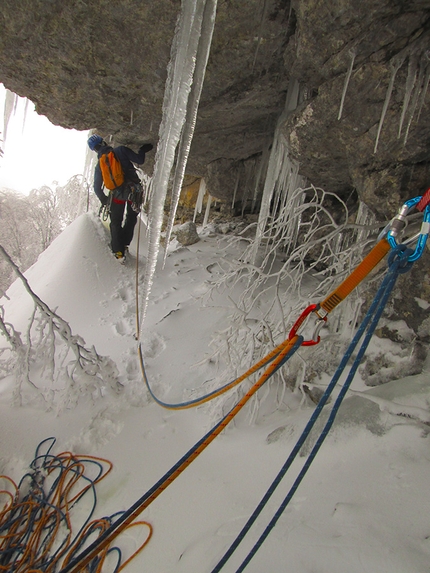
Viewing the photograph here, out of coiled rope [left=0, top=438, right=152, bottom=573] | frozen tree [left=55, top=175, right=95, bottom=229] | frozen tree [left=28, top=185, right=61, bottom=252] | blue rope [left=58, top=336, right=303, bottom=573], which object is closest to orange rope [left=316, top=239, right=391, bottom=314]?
blue rope [left=58, top=336, right=303, bottom=573]

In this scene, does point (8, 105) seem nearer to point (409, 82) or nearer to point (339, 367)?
point (409, 82)

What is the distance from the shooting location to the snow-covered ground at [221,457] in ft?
4.32

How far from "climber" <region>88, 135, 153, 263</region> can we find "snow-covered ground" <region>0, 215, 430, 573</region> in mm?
1360

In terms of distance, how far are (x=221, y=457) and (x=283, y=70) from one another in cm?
415

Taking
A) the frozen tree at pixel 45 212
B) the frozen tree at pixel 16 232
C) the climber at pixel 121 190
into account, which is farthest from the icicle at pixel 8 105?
the frozen tree at pixel 16 232

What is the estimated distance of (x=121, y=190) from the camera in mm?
4711

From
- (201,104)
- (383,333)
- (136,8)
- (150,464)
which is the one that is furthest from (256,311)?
(136,8)

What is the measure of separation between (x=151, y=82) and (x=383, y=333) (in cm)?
391

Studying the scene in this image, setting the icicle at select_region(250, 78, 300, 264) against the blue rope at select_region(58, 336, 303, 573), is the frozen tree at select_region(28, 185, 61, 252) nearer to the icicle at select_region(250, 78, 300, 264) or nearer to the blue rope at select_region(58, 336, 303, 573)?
the icicle at select_region(250, 78, 300, 264)

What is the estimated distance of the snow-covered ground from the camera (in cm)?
132

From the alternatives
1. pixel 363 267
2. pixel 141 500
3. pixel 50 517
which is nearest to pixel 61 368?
pixel 50 517

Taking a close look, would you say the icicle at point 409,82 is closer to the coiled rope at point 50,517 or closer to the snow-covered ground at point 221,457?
the snow-covered ground at point 221,457

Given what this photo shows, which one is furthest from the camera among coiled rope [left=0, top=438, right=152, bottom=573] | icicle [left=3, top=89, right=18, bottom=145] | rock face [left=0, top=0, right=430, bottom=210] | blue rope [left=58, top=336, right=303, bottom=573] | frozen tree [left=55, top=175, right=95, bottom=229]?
frozen tree [left=55, top=175, right=95, bottom=229]

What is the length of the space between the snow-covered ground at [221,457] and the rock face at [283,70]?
148 centimetres
